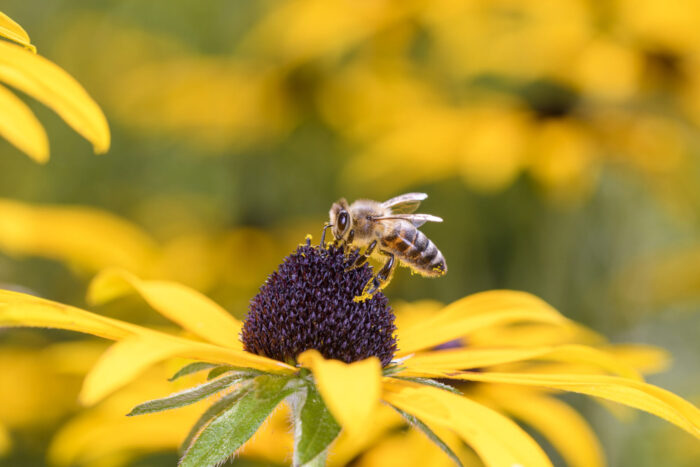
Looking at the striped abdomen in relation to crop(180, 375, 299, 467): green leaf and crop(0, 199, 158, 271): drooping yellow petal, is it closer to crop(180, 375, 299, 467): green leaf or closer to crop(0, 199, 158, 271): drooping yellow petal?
crop(180, 375, 299, 467): green leaf

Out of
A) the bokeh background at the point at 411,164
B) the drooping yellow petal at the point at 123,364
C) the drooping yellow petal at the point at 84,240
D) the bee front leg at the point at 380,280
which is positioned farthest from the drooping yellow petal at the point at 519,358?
the drooping yellow petal at the point at 84,240

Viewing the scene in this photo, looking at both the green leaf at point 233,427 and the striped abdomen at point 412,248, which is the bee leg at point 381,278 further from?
the green leaf at point 233,427

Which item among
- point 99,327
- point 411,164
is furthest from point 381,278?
point 411,164

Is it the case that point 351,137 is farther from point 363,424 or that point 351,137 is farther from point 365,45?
point 363,424

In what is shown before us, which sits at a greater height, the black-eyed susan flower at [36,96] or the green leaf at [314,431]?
the black-eyed susan flower at [36,96]

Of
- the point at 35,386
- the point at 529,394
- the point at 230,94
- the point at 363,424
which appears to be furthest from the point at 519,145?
the point at 363,424

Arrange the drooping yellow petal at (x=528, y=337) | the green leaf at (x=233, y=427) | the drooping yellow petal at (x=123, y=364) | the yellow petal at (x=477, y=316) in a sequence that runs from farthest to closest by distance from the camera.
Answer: the drooping yellow petal at (x=528, y=337), the yellow petal at (x=477, y=316), the green leaf at (x=233, y=427), the drooping yellow petal at (x=123, y=364)
